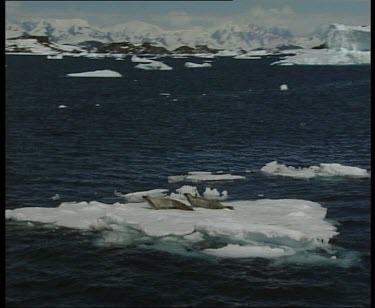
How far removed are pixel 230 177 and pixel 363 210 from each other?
32.1ft

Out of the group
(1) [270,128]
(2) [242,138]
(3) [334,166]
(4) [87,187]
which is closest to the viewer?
(4) [87,187]

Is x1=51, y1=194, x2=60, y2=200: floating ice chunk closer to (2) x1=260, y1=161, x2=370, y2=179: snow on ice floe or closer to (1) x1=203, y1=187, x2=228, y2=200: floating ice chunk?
(1) x1=203, y1=187, x2=228, y2=200: floating ice chunk

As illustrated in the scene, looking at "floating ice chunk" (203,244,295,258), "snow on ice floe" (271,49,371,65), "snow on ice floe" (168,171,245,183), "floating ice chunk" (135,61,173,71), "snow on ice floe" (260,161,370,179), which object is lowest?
"floating ice chunk" (203,244,295,258)

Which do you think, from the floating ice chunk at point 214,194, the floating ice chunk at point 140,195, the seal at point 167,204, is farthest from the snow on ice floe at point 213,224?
the floating ice chunk at point 214,194

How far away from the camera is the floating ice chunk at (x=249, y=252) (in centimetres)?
2394

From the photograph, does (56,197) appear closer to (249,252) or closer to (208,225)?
(208,225)

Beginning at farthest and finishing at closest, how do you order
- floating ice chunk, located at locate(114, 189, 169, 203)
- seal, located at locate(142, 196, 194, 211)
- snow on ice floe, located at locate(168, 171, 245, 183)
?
snow on ice floe, located at locate(168, 171, 245, 183), floating ice chunk, located at locate(114, 189, 169, 203), seal, located at locate(142, 196, 194, 211)

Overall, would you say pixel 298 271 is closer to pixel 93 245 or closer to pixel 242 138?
pixel 93 245

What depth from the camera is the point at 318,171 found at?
1558 inches

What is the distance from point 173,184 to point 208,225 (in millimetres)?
12075

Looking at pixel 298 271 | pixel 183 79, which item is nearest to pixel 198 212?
pixel 298 271

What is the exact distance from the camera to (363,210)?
3103 centimetres

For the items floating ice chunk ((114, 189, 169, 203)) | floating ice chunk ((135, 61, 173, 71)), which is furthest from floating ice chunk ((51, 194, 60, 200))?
floating ice chunk ((135, 61, 173, 71))

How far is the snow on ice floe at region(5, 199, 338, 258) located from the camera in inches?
971
